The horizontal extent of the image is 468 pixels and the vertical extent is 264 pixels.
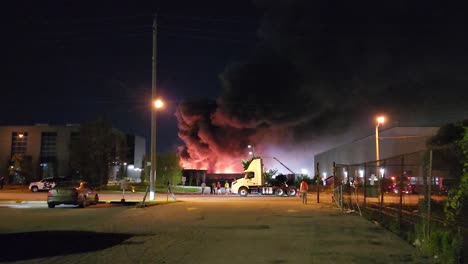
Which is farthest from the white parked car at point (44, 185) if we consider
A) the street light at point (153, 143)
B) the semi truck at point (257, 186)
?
the street light at point (153, 143)

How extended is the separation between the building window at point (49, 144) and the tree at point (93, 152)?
43021 mm

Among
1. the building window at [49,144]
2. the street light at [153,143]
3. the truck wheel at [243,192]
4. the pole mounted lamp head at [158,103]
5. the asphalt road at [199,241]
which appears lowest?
the asphalt road at [199,241]

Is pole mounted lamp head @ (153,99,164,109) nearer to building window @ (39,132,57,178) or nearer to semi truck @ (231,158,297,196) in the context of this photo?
semi truck @ (231,158,297,196)

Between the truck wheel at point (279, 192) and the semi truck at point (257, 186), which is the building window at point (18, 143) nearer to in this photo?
the semi truck at point (257, 186)

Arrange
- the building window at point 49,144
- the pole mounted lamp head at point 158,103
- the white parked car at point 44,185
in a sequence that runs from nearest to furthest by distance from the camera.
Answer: the pole mounted lamp head at point 158,103 → the white parked car at point 44,185 → the building window at point 49,144

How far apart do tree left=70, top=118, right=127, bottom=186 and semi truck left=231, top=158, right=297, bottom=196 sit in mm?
20791

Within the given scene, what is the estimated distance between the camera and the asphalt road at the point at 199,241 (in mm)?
10469

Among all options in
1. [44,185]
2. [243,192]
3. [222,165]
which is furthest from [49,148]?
[243,192]

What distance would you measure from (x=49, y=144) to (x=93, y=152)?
46.0 meters

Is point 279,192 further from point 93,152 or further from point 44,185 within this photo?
point 93,152

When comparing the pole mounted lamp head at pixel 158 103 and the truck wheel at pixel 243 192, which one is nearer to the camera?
the pole mounted lamp head at pixel 158 103

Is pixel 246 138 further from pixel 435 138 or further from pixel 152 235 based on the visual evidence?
pixel 152 235

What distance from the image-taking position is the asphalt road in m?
10.5

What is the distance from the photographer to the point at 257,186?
45.7 m
